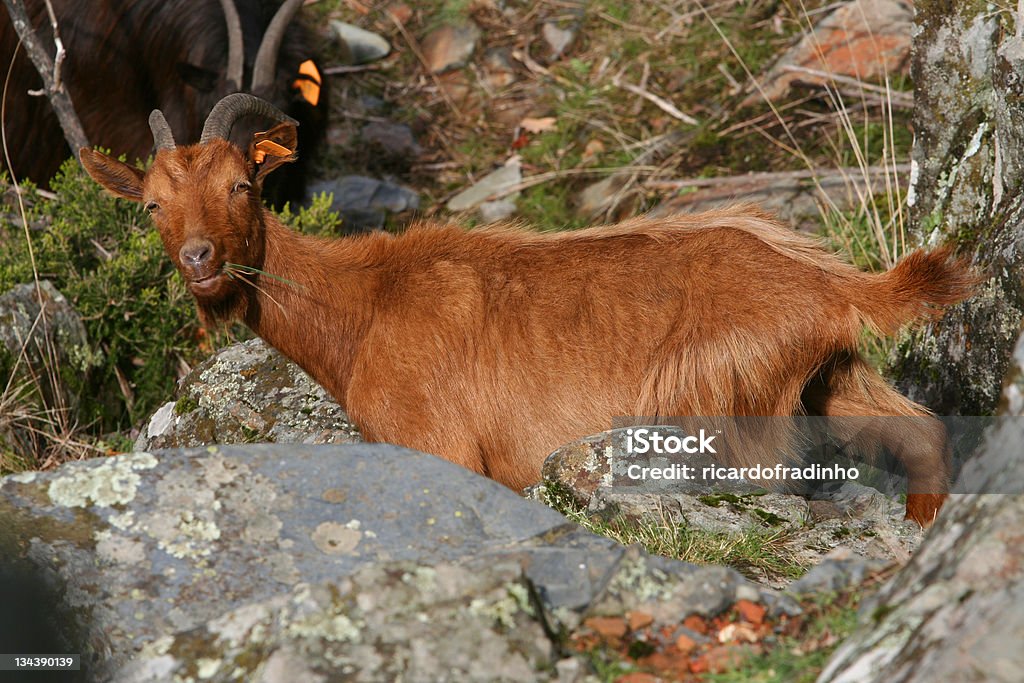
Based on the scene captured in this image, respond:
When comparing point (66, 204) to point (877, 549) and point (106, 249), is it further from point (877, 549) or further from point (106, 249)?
point (877, 549)

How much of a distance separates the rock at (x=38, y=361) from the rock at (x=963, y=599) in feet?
15.4

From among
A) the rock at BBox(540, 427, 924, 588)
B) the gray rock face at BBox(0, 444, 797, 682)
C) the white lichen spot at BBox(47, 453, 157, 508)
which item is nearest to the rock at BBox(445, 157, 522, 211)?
the rock at BBox(540, 427, 924, 588)

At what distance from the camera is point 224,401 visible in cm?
552

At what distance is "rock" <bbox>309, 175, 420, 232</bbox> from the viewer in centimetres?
948

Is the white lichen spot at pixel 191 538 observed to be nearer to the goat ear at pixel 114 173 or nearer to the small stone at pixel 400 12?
the goat ear at pixel 114 173

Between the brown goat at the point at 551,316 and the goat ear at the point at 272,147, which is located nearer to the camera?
the brown goat at the point at 551,316

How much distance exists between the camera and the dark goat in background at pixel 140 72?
8273mm

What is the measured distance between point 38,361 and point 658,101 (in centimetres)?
566

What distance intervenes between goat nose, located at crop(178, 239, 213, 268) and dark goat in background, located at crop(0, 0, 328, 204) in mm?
4086

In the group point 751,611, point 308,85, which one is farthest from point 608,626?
point 308,85

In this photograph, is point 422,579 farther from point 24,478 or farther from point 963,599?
point 24,478

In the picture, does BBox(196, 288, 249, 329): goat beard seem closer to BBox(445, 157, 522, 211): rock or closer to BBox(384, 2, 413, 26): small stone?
BBox(445, 157, 522, 211): rock

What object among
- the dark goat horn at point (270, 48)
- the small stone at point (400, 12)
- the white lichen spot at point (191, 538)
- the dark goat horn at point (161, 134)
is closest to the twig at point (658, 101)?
the small stone at point (400, 12)

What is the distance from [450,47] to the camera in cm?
1113
